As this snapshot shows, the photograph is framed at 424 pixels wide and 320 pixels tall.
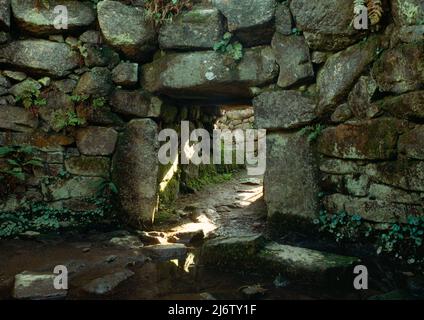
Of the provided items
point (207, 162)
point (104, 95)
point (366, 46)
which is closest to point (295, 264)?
point (366, 46)

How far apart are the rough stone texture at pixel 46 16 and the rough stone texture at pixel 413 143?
4.10 meters

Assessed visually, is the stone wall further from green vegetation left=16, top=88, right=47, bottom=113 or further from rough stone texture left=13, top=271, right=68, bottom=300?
rough stone texture left=13, top=271, right=68, bottom=300

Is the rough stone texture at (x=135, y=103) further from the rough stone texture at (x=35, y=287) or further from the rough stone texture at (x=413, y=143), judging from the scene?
the rough stone texture at (x=413, y=143)

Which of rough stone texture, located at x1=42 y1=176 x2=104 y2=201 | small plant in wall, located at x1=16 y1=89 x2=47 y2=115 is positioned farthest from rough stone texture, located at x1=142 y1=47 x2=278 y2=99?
rough stone texture, located at x1=42 y1=176 x2=104 y2=201

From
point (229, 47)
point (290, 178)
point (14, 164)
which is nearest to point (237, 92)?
point (229, 47)

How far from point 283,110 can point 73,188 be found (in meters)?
3.03

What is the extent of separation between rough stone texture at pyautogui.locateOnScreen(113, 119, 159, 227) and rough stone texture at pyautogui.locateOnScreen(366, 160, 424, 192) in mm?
2778

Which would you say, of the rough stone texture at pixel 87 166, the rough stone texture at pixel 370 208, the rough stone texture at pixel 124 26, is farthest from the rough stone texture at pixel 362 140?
the rough stone texture at pixel 87 166

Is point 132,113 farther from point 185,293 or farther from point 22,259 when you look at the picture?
point 185,293

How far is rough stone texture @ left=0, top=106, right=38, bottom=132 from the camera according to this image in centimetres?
489

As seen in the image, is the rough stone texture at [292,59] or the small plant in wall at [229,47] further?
the small plant in wall at [229,47]

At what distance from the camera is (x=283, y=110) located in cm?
448

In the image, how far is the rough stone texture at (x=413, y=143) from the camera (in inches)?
134

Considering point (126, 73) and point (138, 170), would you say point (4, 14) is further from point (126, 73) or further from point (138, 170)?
point (138, 170)
